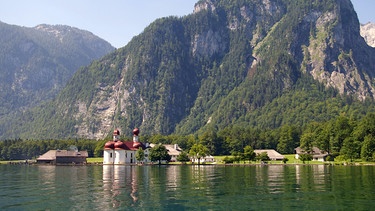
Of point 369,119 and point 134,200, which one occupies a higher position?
point 369,119

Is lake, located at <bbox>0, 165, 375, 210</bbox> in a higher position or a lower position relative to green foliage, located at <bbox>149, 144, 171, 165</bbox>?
lower

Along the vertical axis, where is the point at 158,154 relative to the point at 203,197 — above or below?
Result: above

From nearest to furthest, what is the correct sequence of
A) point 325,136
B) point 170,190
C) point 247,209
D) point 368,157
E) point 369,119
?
point 247,209 → point 170,190 → point 368,157 → point 369,119 → point 325,136

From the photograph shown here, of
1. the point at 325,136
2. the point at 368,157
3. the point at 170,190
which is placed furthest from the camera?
the point at 325,136

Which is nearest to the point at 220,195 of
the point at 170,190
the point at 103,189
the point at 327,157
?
the point at 170,190

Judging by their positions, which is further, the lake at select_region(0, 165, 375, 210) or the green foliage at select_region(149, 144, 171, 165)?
the green foliage at select_region(149, 144, 171, 165)

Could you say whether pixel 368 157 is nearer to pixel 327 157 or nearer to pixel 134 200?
pixel 327 157

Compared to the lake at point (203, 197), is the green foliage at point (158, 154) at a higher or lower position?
higher

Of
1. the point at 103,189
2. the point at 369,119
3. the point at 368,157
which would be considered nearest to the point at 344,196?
the point at 103,189

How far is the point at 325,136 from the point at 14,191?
5546 inches

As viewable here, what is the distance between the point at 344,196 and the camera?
60.9 meters

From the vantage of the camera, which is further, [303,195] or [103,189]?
[103,189]

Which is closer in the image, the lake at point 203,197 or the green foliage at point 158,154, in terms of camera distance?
the lake at point 203,197

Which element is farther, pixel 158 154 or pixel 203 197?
pixel 158 154
